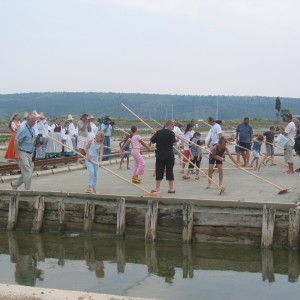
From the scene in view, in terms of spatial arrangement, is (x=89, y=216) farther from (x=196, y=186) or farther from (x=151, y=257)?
(x=196, y=186)

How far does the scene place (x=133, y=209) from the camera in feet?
37.5

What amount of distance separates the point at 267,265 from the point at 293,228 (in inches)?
36.1

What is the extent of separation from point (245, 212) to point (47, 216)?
403 cm

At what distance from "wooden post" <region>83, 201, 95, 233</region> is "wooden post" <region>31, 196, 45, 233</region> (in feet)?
3.14

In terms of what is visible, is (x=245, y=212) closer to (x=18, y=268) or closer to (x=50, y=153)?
(x=18, y=268)

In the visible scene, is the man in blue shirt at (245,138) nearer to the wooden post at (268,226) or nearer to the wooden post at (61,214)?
the wooden post at (61,214)

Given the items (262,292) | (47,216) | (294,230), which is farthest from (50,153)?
(262,292)

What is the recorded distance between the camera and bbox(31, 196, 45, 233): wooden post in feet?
39.6

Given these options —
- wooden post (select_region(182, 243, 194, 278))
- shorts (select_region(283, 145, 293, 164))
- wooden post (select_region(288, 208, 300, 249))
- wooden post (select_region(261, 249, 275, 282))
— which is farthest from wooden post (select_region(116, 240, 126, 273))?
shorts (select_region(283, 145, 293, 164))

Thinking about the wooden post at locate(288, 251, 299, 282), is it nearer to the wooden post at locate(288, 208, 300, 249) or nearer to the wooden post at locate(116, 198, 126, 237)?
the wooden post at locate(288, 208, 300, 249)

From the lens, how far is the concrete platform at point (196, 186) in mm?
12281

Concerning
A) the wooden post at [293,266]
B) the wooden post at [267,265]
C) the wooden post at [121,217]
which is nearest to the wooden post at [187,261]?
the wooden post at [267,265]

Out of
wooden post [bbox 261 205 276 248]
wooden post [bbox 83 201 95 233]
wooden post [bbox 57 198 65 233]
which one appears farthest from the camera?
wooden post [bbox 57 198 65 233]

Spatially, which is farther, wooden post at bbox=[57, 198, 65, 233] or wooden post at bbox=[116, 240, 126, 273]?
wooden post at bbox=[57, 198, 65, 233]
